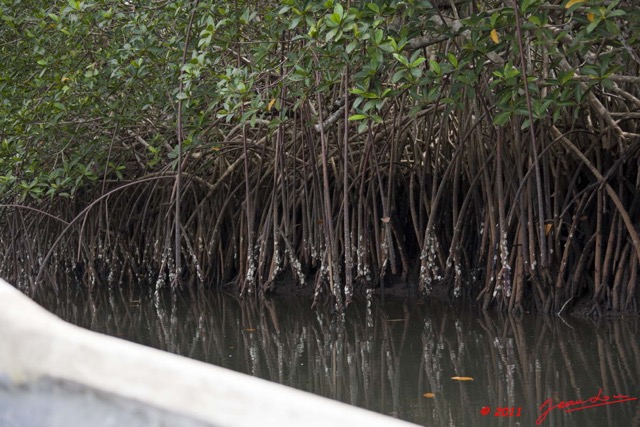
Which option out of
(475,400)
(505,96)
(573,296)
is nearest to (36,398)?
(475,400)

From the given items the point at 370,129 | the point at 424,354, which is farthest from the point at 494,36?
the point at 424,354

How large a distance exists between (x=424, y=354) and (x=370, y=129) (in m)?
1.15

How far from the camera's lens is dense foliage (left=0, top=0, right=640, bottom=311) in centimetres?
351

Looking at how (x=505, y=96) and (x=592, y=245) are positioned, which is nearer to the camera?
(x=505, y=96)

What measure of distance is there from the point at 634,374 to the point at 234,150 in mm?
3742

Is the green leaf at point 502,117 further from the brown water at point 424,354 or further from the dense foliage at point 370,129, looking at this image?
the brown water at point 424,354

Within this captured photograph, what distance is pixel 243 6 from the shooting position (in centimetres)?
464

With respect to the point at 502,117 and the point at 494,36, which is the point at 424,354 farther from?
the point at 494,36

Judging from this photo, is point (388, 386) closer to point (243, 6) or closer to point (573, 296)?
point (573, 296)
